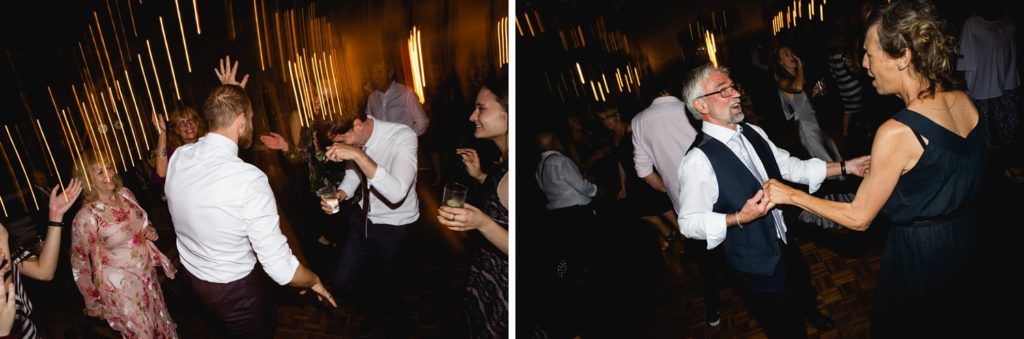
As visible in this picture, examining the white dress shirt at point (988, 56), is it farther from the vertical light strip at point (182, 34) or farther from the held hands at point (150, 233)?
the held hands at point (150, 233)

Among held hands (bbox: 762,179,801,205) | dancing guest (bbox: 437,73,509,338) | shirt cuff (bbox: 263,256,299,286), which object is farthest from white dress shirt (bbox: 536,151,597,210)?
shirt cuff (bbox: 263,256,299,286)

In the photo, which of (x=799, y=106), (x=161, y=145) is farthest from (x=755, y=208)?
(x=161, y=145)

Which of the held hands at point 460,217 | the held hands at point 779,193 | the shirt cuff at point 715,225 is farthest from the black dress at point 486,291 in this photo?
the held hands at point 779,193

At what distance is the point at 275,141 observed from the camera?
2420 millimetres

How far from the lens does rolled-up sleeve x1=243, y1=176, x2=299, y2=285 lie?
174 centimetres

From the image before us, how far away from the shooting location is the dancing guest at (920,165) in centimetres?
143

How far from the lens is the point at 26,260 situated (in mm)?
1729

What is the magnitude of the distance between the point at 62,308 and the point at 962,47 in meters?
4.45

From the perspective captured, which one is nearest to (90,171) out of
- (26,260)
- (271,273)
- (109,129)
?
(109,129)

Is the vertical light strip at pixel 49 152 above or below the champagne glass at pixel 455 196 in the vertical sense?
above

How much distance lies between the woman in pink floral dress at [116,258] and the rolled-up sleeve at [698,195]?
205cm

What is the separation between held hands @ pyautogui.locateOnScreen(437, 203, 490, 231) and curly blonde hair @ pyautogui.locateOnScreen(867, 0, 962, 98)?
54.4 inches

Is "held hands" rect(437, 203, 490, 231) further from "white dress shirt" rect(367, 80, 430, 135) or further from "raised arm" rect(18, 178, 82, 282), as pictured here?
"white dress shirt" rect(367, 80, 430, 135)

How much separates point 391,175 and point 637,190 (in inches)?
56.9
